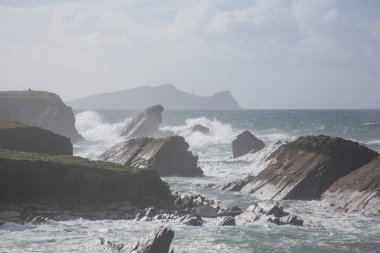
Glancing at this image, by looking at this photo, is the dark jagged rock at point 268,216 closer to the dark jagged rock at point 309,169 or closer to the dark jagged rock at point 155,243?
the dark jagged rock at point 309,169

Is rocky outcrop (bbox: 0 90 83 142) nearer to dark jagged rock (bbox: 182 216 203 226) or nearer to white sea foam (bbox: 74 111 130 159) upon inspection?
white sea foam (bbox: 74 111 130 159)

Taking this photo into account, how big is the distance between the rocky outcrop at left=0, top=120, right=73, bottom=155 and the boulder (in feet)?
49.4

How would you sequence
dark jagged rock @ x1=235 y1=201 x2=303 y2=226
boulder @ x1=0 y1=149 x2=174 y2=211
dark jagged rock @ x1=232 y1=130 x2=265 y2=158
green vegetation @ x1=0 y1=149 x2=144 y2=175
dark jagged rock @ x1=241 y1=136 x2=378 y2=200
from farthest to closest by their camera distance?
dark jagged rock @ x1=232 y1=130 x2=265 y2=158, dark jagged rock @ x1=241 y1=136 x2=378 y2=200, green vegetation @ x1=0 y1=149 x2=144 y2=175, boulder @ x1=0 y1=149 x2=174 y2=211, dark jagged rock @ x1=235 y1=201 x2=303 y2=226

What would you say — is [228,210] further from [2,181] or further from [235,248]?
[2,181]

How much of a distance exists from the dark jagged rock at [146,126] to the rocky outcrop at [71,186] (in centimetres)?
8436

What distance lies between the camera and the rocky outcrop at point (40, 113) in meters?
134

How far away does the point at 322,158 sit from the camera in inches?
1907

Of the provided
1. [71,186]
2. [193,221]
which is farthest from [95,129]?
[193,221]

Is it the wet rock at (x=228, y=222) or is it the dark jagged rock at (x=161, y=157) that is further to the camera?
the dark jagged rock at (x=161, y=157)

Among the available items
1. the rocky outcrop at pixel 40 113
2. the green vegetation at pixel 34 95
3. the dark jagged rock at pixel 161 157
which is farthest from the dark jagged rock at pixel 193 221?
the green vegetation at pixel 34 95

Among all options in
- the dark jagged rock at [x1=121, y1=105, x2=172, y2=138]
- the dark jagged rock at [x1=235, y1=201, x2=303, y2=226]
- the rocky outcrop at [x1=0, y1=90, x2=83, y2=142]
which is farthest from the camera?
the rocky outcrop at [x1=0, y1=90, x2=83, y2=142]

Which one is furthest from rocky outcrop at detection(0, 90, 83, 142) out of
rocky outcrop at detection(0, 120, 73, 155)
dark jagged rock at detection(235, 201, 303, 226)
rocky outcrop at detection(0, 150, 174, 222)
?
dark jagged rock at detection(235, 201, 303, 226)

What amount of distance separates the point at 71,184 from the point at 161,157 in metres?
26.0

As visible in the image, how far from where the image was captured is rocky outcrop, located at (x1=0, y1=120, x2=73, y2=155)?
59825 millimetres
